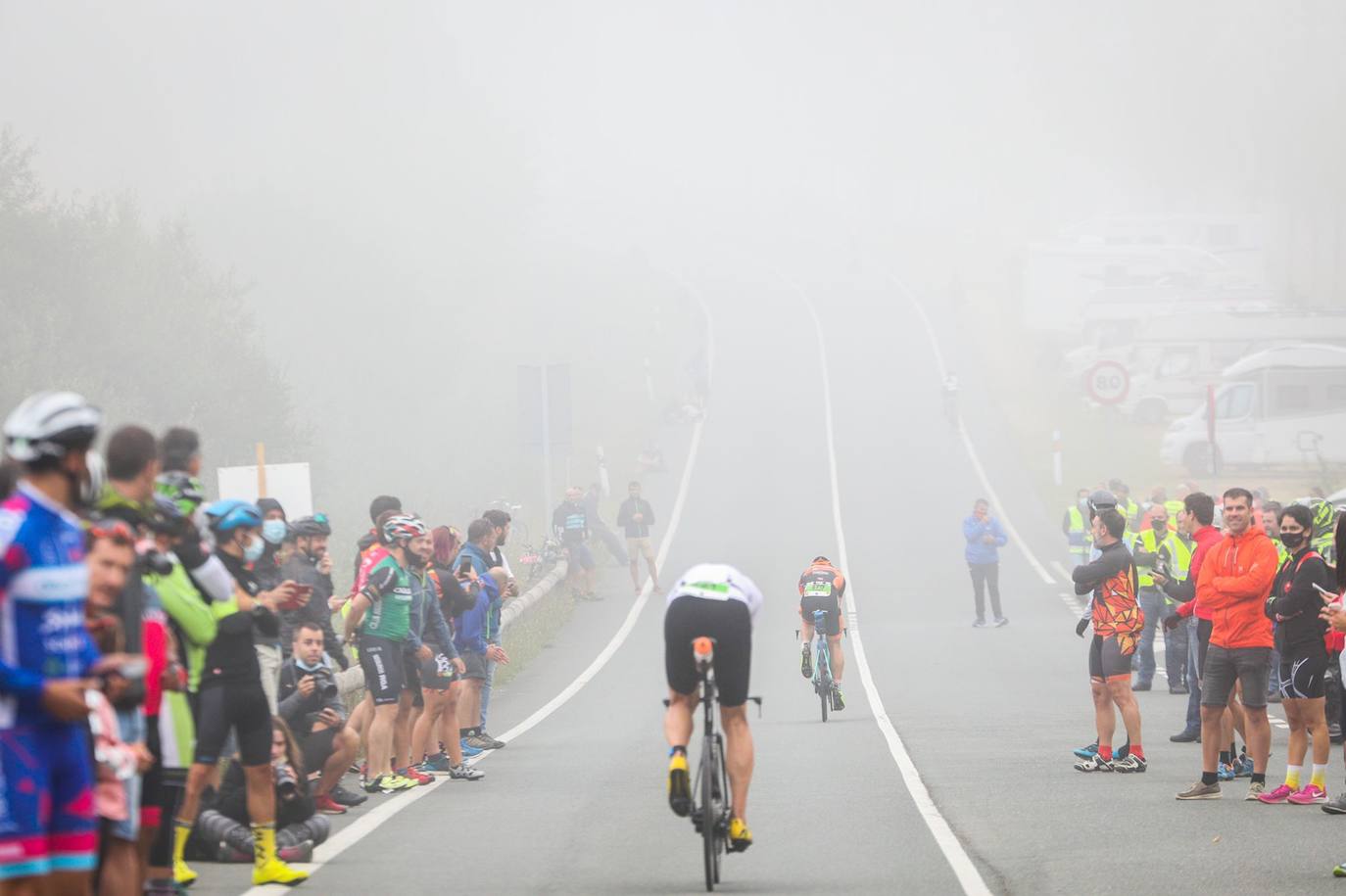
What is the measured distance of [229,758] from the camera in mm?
10430

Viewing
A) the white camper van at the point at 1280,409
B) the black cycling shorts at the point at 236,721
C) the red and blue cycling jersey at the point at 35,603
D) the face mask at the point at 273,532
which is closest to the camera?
the red and blue cycling jersey at the point at 35,603

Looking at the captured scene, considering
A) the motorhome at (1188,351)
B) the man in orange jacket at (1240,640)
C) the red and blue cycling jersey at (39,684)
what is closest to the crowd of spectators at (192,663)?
the red and blue cycling jersey at (39,684)

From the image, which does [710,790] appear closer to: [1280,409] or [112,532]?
[112,532]

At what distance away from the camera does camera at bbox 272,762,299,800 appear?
9594mm

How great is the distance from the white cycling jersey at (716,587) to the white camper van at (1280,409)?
121 ft

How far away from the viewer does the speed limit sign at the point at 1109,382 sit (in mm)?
52719

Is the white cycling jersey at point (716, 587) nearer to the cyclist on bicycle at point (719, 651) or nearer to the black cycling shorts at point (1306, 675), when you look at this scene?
the cyclist on bicycle at point (719, 651)

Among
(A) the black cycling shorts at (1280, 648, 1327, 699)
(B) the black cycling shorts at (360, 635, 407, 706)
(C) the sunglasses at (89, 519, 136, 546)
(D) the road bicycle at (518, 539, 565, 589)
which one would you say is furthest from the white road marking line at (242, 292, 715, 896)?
(A) the black cycling shorts at (1280, 648, 1327, 699)

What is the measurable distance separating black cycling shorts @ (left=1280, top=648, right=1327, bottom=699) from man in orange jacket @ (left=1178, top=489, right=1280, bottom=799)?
0.25m

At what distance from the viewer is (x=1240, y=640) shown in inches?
459

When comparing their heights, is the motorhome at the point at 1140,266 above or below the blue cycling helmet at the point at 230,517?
above

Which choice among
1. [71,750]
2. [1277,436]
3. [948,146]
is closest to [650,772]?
[71,750]

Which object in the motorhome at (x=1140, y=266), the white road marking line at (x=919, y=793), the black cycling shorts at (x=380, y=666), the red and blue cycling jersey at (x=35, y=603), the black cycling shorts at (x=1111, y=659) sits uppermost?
the motorhome at (x=1140, y=266)

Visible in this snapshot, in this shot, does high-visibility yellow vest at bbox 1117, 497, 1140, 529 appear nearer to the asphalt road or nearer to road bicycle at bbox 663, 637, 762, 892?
the asphalt road
